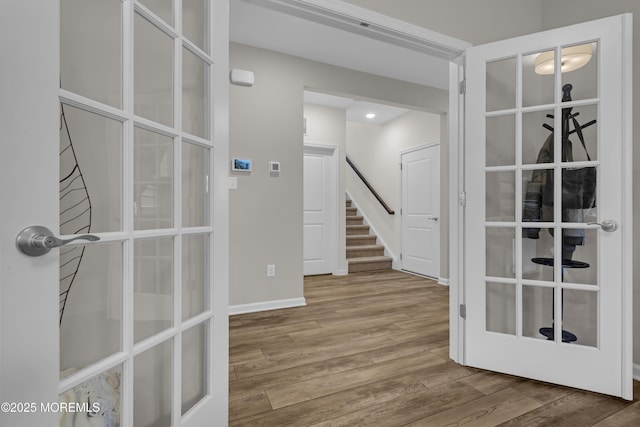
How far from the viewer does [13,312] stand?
0.60 metres

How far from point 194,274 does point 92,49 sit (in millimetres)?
765

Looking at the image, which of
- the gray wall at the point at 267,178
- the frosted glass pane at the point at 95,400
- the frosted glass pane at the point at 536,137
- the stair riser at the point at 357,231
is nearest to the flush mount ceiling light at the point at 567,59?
the frosted glass pane at the point at 536,137

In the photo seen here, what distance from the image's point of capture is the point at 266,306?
311 centimetres

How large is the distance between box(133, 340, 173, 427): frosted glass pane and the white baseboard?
195 cm

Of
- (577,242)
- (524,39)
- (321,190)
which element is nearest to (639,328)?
(577,242)

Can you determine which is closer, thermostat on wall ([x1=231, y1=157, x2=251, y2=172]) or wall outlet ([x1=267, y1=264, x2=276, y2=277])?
thermostat on wall ([x1=231, y1=157, x2=251, y2=172])

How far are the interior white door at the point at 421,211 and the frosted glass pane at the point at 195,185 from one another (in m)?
3.91

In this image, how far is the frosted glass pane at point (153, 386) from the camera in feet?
3.18

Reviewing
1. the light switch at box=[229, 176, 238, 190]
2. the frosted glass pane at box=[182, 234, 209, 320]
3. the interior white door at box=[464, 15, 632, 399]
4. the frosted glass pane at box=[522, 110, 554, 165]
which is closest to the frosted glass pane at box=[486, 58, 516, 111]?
the interior white door at box=[464, 15, 632, 399]

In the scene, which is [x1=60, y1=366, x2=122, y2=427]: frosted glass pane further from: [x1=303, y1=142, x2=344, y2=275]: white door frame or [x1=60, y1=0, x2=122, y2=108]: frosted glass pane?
[x1=303, y1=142, x2=344, y2=275]: white door frame

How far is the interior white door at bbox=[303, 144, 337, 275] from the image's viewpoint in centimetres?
472

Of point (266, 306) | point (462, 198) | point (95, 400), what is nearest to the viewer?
point (95, 400)

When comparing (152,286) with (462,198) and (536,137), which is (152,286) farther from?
(536,137)

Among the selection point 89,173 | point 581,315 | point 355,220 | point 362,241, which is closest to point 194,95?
point 89,173
